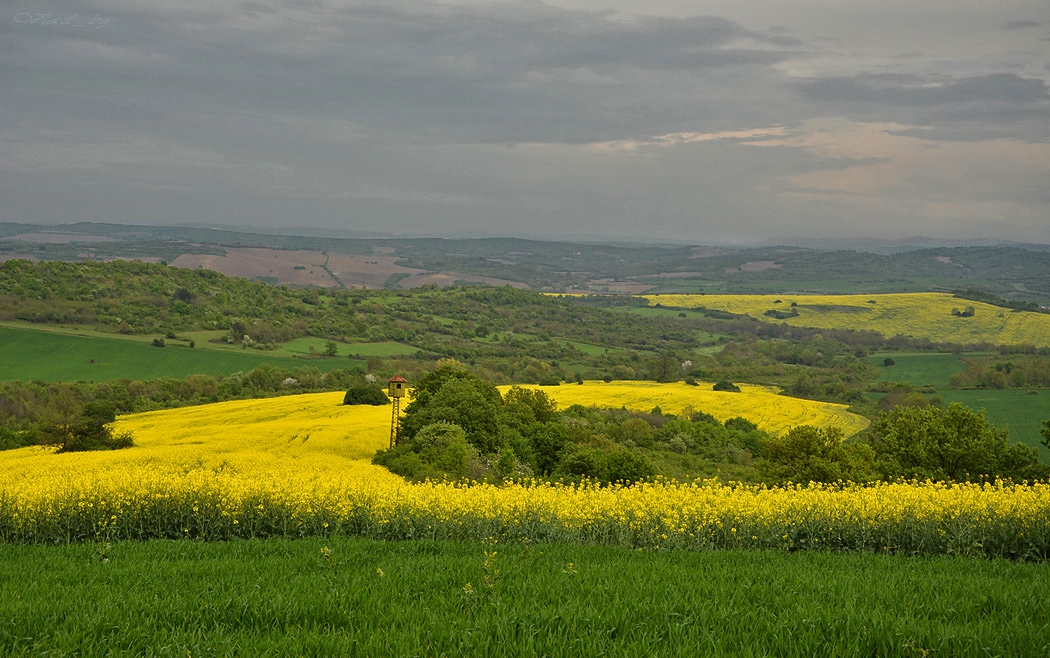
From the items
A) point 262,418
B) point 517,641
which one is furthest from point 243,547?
point 262,418

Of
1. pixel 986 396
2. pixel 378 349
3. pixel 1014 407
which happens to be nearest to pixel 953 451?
pixel 1014 407

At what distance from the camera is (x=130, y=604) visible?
8227 millimetres

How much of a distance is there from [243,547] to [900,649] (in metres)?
10.7

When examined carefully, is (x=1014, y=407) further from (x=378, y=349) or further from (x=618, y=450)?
(x=378, y=349)

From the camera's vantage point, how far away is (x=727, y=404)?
280 feet

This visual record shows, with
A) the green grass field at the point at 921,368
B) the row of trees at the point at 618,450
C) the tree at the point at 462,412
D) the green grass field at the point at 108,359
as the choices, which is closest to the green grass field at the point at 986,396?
the green grass field at the point at 921,368

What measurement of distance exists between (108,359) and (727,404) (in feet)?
263

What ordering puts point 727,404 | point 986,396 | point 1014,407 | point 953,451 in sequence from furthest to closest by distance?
point 986,396 < point 1014,407 < point 727,404 < point 953,451

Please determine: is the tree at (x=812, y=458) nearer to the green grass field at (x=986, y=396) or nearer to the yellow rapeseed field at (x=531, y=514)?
the green grass field at (x=986, y=396)

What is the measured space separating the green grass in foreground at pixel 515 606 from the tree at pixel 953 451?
26075 mm

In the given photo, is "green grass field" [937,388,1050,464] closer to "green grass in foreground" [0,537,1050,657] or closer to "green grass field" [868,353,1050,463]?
"green grass field" [868,353,1050,463]

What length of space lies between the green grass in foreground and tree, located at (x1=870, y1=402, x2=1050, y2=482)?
26075mm

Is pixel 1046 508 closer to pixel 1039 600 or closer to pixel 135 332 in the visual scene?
pixel 1039 600

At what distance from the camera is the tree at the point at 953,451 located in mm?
34500
